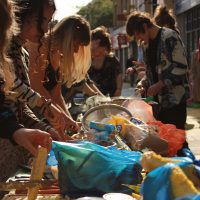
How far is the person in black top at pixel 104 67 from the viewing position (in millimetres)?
6445

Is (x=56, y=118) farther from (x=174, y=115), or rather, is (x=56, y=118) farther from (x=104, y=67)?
(x=104, y=67)

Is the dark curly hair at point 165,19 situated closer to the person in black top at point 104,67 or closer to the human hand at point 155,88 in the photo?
the person in black top at point 104,67

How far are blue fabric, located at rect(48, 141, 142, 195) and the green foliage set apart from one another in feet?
191

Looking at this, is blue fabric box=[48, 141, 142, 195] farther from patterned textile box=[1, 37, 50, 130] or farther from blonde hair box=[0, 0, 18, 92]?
patterned textile box=[1, 37, 50, 130]

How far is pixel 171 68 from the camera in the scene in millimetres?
4414

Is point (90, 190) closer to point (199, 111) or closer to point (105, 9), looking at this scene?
point (199, 111)

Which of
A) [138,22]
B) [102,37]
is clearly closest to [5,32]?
[138,22]

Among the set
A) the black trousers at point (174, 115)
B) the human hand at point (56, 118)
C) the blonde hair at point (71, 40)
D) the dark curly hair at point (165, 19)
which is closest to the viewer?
the human hand at point (56, 118)

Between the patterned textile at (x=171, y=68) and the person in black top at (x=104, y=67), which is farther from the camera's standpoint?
the person in black top at (x=104, y=67)

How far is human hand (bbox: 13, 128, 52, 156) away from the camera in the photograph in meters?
2.01

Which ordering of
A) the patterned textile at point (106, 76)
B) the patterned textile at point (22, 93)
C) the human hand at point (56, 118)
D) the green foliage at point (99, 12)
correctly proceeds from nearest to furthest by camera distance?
1. the patterned textile at point (22, 93)
2. the human hand at point (56, 118)
3. the patterned textile at point (106, 76)
4. the green foliage at point (99, 12)

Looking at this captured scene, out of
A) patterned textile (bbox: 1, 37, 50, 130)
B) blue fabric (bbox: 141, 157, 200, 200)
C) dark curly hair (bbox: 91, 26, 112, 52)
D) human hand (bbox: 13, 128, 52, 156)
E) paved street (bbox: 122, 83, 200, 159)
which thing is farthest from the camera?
paved street (bbox: 122, 83, 200, 159)

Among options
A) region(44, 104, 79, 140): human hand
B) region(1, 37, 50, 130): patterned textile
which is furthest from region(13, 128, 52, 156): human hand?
region(44, 104, 79, 140): human hand

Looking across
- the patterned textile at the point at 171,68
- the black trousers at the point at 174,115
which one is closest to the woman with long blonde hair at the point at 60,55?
the patterned textile at the point at 171,68
